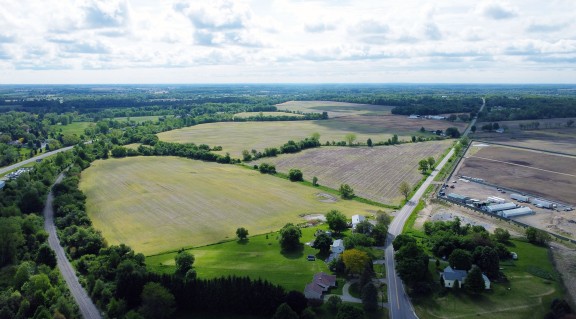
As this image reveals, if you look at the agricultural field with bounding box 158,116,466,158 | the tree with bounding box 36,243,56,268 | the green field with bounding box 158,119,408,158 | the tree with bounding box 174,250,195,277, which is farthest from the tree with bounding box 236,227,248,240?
the agricultural field with bounding box 158,116,466,158

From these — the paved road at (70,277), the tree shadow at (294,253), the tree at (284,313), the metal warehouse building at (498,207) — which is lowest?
the paved road at (70,277)

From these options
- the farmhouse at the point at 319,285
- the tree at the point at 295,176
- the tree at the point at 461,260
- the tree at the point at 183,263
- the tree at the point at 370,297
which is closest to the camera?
the tree at the point at 370,297

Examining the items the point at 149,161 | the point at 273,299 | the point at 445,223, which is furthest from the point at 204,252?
the point at 149,161

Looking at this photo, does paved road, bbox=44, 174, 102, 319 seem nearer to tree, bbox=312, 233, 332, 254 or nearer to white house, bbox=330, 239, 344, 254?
tree, bbox=312, 233, 332, 254

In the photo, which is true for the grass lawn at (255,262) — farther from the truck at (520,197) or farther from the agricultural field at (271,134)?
the agricultural field at (271,134)

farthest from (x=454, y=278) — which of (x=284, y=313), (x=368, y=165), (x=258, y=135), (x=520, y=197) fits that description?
(x=258, y=135)

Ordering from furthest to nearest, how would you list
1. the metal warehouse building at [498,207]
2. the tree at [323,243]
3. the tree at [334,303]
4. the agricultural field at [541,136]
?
the agricultural field at [541,136] < the metal warehouse building at [498,207] < the tree at [323,243] < the tree at [334,303]

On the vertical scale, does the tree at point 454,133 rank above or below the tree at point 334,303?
above

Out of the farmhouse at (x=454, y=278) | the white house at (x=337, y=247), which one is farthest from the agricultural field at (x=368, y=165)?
the farmhouse at (x=454, y=278)
